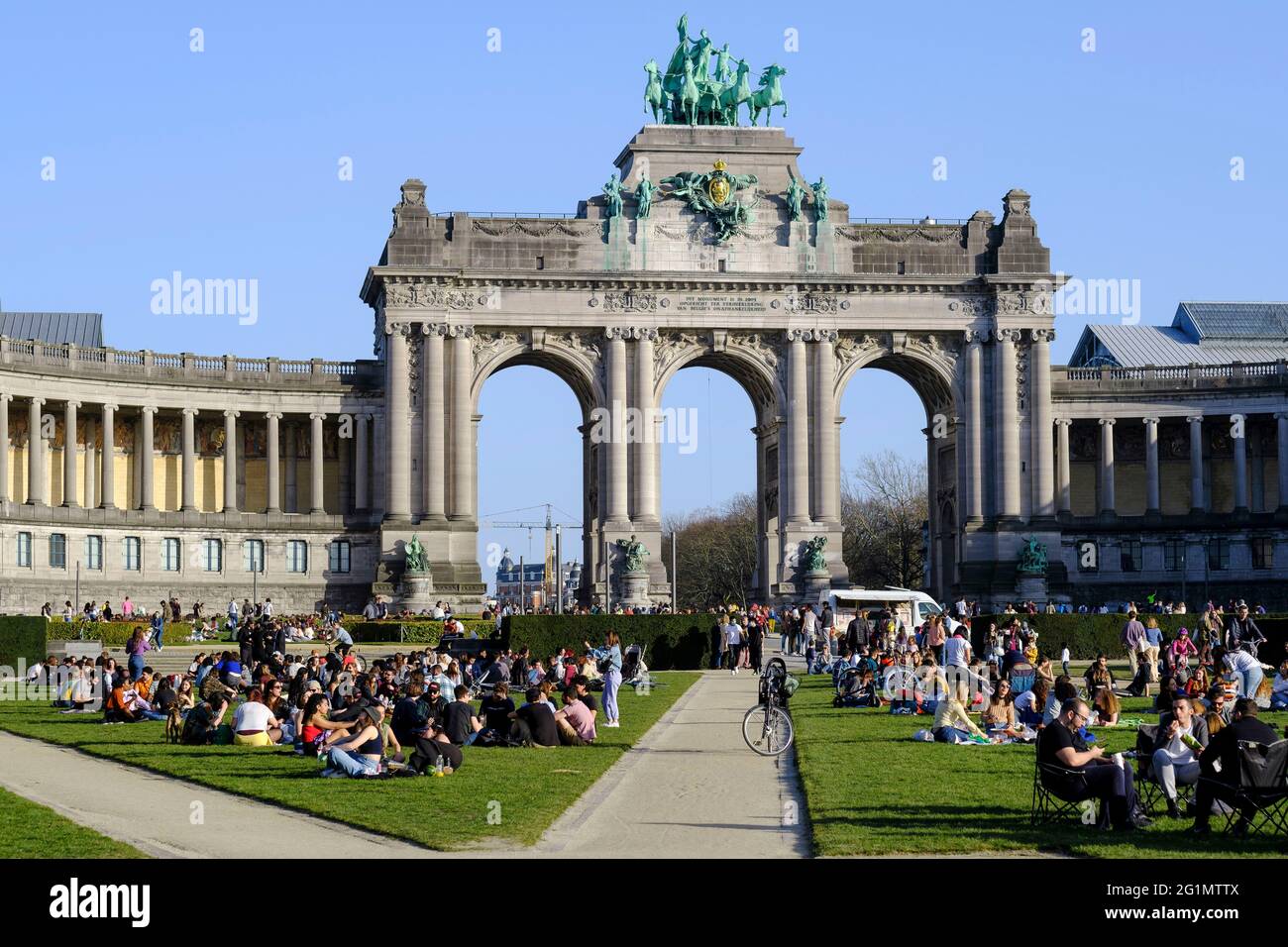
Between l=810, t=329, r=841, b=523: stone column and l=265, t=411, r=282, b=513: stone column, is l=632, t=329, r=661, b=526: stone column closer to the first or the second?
l=810, t=329, r=841, b=523: stone column

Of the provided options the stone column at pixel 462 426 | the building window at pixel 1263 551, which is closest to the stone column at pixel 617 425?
the stone column at pixel 462 426

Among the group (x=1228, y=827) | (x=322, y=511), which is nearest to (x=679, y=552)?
(x=322, y=511)

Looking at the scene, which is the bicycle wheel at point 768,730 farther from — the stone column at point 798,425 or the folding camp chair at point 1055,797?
the stone column at point 798,425

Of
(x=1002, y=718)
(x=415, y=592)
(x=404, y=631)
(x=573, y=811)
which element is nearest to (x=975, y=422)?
(x=415, y=592)

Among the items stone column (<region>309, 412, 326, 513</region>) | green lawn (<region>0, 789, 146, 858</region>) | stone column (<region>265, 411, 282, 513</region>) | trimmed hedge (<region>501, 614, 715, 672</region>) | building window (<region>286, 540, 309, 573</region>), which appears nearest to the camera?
green lawn (<region>0, 789, 146, 858</region>)

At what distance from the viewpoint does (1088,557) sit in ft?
332

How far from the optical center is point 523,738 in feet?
120

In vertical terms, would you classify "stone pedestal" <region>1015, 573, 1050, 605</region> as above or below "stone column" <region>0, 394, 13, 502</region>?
below

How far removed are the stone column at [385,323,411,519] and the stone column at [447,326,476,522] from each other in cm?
221

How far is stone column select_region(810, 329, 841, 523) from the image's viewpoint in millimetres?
95625

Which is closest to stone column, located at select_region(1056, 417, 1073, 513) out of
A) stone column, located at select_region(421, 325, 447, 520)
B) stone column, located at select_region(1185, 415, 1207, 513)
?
stone column, located at select_region(1185, 415, 1207, 513)

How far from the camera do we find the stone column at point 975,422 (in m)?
96.6

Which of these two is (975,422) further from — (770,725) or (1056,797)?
(1056,797)

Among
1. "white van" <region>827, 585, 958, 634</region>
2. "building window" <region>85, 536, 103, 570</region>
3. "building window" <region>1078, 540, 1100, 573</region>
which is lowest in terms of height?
"white van" <region>827, 585, 958, 634</region>
